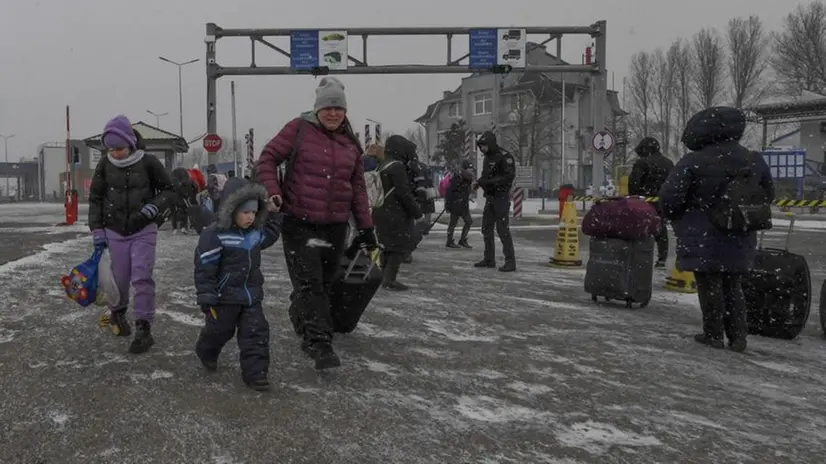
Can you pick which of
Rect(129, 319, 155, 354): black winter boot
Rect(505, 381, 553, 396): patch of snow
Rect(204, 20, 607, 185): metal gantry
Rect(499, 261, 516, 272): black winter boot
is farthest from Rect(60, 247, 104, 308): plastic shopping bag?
Rect(204, 20, 607, 185): metal gantry

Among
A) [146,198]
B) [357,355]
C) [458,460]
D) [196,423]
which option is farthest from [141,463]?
[146,198]

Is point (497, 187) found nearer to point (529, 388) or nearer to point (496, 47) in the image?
point (529, 388)

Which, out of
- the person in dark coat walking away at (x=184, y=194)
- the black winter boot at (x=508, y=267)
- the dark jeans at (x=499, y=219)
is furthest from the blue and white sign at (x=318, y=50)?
the black winter boot at (x=508, y=267)

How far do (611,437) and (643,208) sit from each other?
3.85 meters

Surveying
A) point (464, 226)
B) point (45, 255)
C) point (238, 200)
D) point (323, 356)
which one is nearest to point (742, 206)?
point (323, 356)

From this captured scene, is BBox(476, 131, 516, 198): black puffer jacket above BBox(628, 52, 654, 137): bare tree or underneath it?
underneath

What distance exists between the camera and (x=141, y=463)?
9.67 feet

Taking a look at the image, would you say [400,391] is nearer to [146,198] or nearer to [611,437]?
[611,437]

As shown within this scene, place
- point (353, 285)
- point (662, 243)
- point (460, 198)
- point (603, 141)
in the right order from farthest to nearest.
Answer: point (603, 141)
point (460, 198)
point (662, 243)
point (353, 285)

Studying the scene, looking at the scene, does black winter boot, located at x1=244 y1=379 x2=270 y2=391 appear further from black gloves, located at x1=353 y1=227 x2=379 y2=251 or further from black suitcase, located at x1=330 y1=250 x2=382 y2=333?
black gloves, located at x1=353 y1=227 x2=379 y2=251

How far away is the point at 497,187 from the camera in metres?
9.24

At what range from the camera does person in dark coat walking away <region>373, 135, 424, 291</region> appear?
7324mm

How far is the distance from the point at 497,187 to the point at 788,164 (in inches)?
1078

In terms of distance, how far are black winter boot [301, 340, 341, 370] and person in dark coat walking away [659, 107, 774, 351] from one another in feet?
9.07
